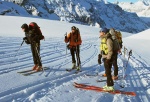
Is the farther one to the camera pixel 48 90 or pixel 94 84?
pixel 94 84

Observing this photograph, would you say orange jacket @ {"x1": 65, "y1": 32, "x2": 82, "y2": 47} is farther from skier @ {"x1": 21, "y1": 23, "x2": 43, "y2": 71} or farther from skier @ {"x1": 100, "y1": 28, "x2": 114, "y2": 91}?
skier @ {"x1": 100, "y1": 28, "x2": 114, "y2": 91}

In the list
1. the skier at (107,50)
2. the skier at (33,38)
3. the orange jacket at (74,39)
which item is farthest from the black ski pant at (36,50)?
the skier at (107,50)

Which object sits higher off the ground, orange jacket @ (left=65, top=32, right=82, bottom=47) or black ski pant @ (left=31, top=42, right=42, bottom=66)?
orange jacket @ (left=65, top=32, right=82, bottom=47)

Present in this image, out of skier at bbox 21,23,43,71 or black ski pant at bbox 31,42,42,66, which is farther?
black ski pant at bbox 31,42,42,66

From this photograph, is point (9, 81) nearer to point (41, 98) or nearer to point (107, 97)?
point (41, 98)

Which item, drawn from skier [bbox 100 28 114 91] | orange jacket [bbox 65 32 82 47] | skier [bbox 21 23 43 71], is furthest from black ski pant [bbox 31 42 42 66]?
skier [bbox 100 28 114 91]

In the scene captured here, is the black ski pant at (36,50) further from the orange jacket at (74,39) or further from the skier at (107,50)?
the skier at (107,50)

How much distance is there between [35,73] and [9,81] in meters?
1.91

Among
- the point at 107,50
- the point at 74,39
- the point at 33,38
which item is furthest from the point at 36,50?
the point at 107,50

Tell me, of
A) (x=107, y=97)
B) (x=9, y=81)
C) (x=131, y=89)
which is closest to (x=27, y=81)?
(x=9, y=81)

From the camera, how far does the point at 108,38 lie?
936cm

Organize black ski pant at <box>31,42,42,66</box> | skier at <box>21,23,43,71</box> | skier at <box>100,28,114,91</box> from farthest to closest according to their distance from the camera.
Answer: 1. black ski pant at <box>31,42,42,66</box>
2. skier at <box>21,23,43,71</box>
3. skier at <box>100,28,114,91</box>

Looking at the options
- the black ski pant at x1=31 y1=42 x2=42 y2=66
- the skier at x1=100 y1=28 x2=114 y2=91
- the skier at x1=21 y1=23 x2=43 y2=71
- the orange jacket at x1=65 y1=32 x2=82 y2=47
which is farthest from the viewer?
the orange jacket at x1=65 y1=32 x2=82 y2=47

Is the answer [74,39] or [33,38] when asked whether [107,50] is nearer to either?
[74,39]
